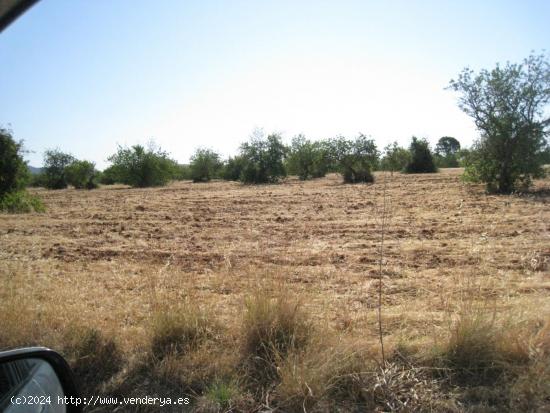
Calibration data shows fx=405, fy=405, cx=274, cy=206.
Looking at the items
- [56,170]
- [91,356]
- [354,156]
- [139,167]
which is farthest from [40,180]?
[91,356]

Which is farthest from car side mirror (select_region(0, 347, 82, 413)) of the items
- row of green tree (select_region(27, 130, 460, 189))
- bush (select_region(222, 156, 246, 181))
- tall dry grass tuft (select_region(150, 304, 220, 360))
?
bush (select_region(222, 156, 246, 181))

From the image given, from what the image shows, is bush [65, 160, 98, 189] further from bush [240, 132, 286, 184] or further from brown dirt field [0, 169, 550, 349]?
brown dirt field [0, 169, 550, 349]

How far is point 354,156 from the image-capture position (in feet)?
107

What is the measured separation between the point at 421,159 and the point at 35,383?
129 feet

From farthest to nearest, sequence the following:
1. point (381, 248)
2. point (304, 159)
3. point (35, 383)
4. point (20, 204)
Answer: point (304, 159) < point (20, 204) < point (381, 248) < point (35, 383)

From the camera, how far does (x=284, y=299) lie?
126 inches

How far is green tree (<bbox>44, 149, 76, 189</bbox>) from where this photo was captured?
45250 millimetres

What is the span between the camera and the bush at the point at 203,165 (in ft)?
161

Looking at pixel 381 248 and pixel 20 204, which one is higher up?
pixel 20 204

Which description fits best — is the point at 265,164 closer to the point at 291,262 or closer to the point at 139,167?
the point at 139,167

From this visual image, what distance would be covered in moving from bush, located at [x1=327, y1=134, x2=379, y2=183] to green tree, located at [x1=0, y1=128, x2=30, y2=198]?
76.5 feet

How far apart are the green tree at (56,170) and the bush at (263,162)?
21.3 metres

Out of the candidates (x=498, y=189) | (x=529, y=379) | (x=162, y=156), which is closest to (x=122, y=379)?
(x=529, y=379)

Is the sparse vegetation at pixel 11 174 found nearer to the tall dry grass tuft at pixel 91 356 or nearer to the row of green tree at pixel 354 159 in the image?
the row of green tree at pixel 354 159
